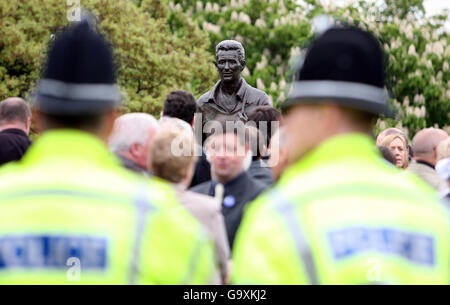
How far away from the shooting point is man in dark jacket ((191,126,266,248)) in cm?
549

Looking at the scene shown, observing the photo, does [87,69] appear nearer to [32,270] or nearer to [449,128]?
[32,270]

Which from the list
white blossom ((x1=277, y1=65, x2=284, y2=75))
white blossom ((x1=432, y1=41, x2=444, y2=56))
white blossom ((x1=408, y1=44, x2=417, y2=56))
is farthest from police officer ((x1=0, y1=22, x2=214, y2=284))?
white blossom ((x1=277, y1=65, x2=284, y2=75))

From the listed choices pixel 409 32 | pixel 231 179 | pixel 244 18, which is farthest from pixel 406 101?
pixel 231 179

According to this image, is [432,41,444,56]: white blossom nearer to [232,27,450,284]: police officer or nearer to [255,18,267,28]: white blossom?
[255,18,267,28]: white blossom

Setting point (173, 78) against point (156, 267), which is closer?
point (156, 267)

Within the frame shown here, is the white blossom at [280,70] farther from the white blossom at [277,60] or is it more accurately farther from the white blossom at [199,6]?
the white blossom at [199,6]

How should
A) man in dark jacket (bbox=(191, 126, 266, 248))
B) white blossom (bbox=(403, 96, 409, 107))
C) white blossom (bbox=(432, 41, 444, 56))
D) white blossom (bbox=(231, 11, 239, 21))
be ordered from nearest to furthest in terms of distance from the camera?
man in dark jacket (bbox=(191, 126, 266, 248)) < white blossom (bbox=(403, 96, 409, 107)) < white blossom (bbox=(432, 41, 444, 56)) < white blossom (bbox=(231, 11, 239, 21))

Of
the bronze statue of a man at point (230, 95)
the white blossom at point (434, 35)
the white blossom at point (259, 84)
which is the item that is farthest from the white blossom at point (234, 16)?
the bronze statue of a man at point (230, 95)

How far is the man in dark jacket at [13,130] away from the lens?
698cm

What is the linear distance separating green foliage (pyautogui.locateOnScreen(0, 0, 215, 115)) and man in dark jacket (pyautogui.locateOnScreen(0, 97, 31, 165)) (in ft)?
43.5

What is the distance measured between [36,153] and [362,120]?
3.13ft

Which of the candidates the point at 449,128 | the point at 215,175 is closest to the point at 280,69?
the point at 449,128

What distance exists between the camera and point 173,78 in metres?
22.6

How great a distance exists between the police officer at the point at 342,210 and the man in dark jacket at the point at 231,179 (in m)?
2.99
